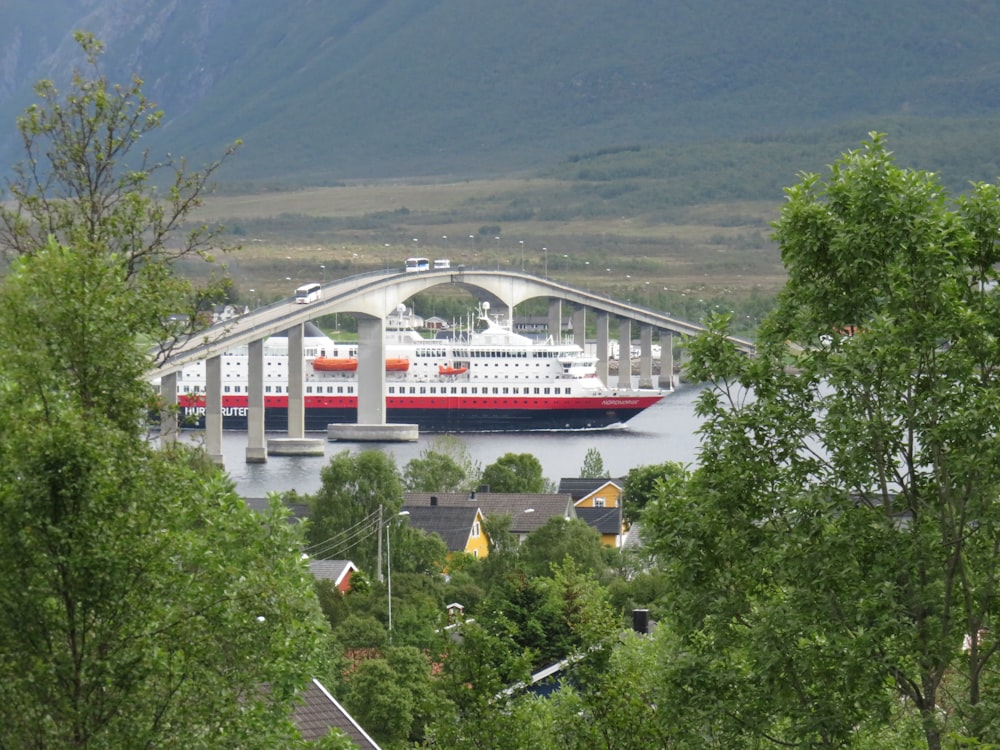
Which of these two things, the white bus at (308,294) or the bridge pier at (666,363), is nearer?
the white bus at (308,294)

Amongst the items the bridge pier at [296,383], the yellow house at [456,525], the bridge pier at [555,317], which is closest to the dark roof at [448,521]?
the yellow house at [456,525]

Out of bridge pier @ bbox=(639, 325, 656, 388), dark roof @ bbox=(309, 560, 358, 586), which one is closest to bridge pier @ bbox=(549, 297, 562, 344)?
bridge pier @ bbox=(639, 325, 656, 388)

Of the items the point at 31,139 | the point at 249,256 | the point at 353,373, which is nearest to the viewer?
the point at 31,139

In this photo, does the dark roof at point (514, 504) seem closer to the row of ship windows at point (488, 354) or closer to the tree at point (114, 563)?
the tree at point (114, 563)

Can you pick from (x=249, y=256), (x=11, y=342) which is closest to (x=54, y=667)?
(x=11, y=342)

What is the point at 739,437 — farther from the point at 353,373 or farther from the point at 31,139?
the point at 353,373
